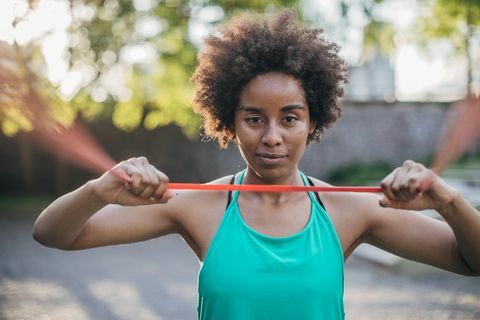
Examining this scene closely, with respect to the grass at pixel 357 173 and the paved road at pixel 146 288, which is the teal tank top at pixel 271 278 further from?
the grass at pixel 357 173

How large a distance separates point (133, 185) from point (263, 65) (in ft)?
2.50

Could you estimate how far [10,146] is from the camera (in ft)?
59.1

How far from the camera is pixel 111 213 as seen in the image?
223 cm

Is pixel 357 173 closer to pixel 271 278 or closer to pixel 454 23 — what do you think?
pixel 454 23

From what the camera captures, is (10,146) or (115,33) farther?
(10,146)

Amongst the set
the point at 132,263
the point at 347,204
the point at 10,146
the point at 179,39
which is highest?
the point at 179,39

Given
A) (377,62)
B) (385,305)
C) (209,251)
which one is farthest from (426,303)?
(377,62)

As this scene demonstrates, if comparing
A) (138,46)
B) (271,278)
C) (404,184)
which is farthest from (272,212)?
(138,46)

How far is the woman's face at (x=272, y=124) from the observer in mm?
2213

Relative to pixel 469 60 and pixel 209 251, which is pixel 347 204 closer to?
pixel 209 251

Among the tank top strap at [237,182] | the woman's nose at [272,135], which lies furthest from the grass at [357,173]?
the woman's nose at [272,135]

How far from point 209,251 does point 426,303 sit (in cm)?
555

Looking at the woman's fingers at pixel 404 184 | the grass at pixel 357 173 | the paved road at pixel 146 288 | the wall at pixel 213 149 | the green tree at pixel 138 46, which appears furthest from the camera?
Answer: the grass at pixel 357 173

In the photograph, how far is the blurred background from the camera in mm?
5332
